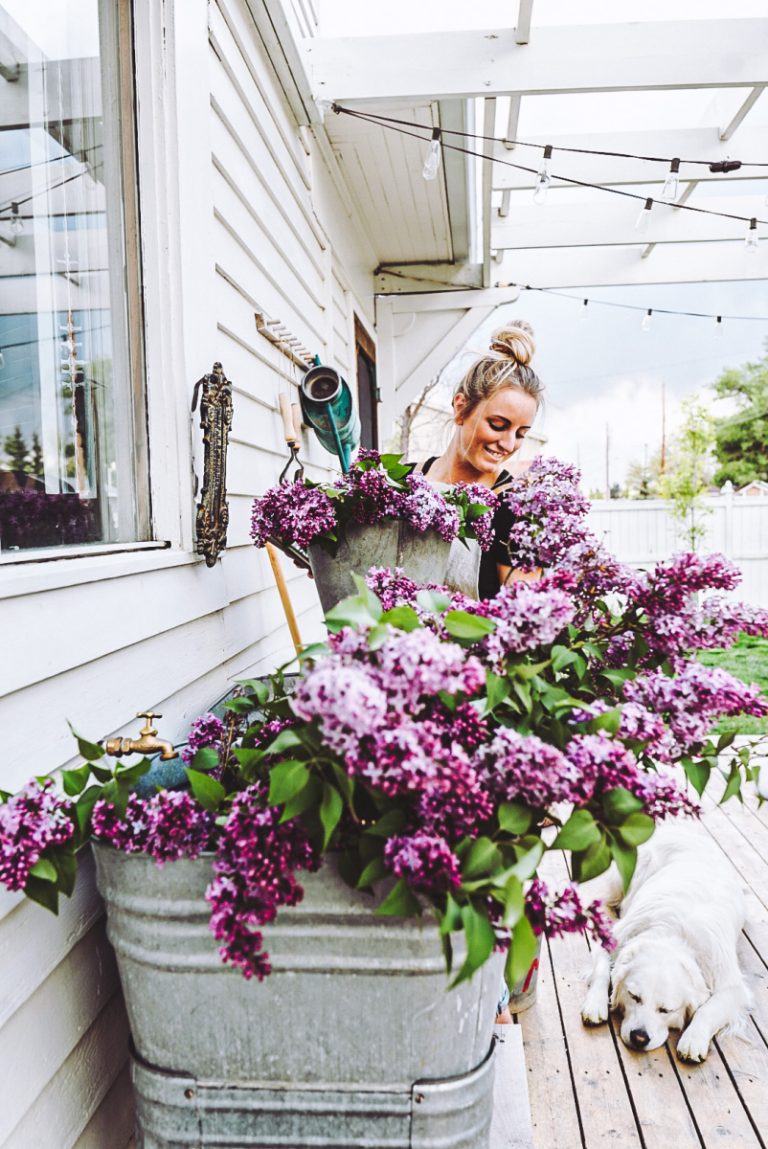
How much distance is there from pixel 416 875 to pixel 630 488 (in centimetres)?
2771

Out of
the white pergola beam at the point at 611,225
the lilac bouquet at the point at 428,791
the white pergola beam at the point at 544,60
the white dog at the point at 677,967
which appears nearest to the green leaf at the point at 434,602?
the lilac bouquet at the point at 428,791

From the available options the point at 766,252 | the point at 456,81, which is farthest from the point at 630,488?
the point at 456,81

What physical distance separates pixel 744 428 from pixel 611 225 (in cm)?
2178

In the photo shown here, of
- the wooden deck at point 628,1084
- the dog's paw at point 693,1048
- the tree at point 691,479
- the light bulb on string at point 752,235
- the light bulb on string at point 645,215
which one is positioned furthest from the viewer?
the tree at point 691,479

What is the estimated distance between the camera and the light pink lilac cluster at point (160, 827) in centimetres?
80

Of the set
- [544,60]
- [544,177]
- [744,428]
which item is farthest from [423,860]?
[744,428]

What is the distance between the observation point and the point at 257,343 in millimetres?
2137

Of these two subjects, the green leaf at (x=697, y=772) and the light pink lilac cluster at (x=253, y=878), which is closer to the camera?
the light pink lilac cluster at (x=253, y=878)

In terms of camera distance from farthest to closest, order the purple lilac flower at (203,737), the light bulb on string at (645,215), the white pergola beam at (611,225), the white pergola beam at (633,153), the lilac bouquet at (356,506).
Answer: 1. the white pergola beam at (611,225)
2. the light bulb on string at (645,215)
3. the white pergola beam at (633,153)
4. the lilac bouquet at (356,506)
5. the purple lilac flower at (203,737)

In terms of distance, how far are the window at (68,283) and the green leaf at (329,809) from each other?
0.50 metres

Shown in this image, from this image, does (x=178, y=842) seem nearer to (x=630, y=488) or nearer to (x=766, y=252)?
(x=766, y=252)

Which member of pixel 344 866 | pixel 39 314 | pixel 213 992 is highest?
pixel 39 314

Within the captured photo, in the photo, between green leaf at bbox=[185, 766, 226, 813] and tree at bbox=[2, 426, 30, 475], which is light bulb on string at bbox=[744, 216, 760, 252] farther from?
green leaf at bbox=[185, 766, 226, 813]

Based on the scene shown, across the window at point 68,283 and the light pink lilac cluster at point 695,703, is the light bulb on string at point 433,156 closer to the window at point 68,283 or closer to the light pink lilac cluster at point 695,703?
the window at point 68,283
